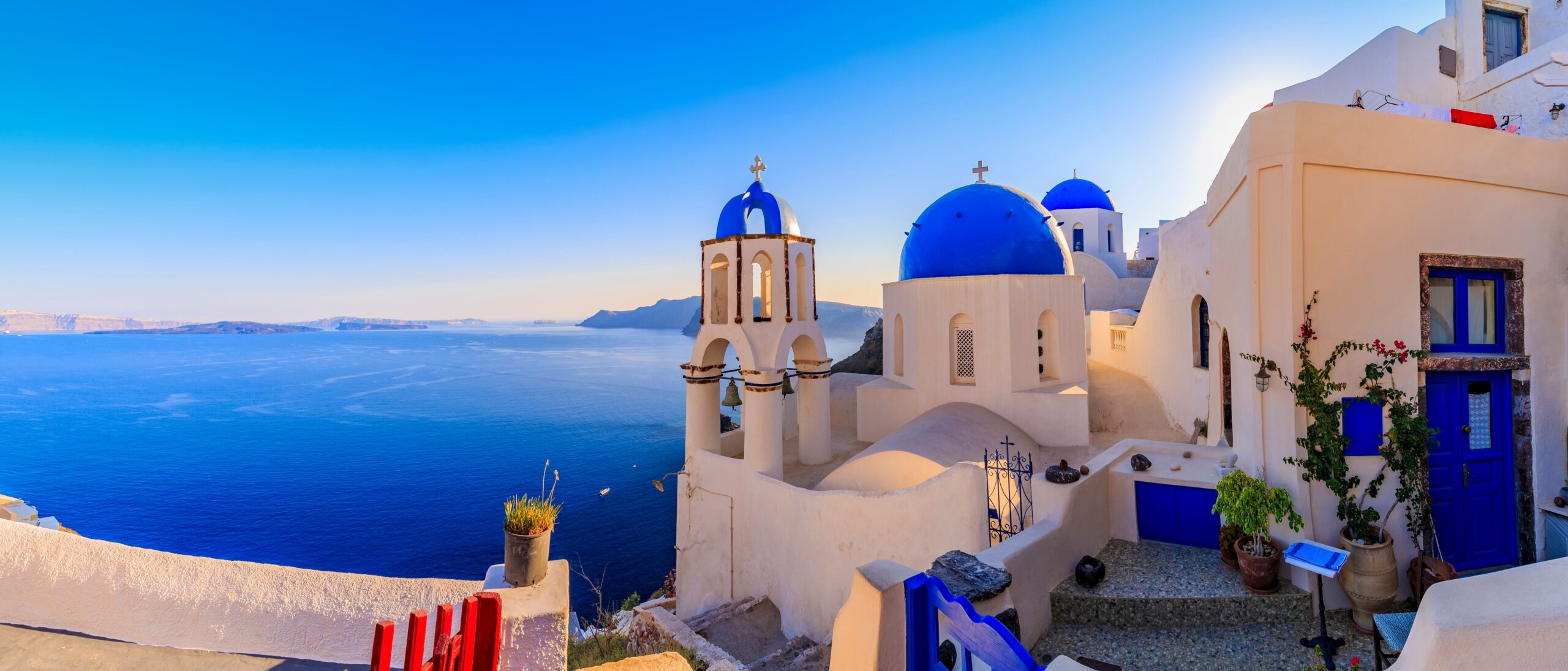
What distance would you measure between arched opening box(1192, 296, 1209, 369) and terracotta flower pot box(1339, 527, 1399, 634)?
6913 millimetres

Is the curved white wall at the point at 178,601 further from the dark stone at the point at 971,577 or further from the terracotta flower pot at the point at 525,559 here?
the dark stone at the point at 971,577

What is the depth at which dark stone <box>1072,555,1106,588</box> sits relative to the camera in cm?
549

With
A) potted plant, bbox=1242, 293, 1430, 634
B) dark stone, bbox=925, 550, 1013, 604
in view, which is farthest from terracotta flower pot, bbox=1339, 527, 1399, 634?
dark stone, bbox=925, 550, 1013, 604

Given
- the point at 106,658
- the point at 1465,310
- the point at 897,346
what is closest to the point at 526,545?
the point at 106,658

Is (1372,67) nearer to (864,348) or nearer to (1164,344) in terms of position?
(1164,344)

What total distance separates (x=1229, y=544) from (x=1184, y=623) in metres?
1.01

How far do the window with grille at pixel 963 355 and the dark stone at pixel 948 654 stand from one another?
1060 centimetres

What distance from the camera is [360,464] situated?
3578 cm

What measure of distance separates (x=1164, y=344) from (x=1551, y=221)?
827 cm

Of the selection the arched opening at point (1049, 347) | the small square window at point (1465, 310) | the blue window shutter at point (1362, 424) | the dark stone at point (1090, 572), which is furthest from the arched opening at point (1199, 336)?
the dark stone at point (1090, 572)

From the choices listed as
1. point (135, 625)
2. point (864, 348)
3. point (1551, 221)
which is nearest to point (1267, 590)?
point (1551, 221)

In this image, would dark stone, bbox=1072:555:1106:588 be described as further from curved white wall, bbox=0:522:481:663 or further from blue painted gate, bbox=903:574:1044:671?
curved white wall, bbox=0:522:481:663

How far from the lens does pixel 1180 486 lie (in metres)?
6.35

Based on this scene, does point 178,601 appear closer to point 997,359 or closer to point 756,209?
point 756,209
